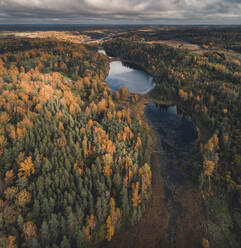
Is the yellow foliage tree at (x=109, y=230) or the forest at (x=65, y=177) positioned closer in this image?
the forest at (x=65, y=177)

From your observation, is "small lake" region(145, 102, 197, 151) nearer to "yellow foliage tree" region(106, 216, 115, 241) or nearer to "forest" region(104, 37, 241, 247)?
"forest" region(104, 37, 241, 247)

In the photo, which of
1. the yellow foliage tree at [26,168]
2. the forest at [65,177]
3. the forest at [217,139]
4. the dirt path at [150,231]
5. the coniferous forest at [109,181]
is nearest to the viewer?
the forest at [65,177]

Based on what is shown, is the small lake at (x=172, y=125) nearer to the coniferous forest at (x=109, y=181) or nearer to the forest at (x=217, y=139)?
the coniferous forest at (x=109, y=181)

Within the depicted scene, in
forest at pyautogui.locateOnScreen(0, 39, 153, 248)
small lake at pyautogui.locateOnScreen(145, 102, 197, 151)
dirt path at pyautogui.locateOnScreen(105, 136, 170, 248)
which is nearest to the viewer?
forest at pyautogui.locateOnScreen(0, 39, 153, 248)

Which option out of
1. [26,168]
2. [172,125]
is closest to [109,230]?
[26,168]

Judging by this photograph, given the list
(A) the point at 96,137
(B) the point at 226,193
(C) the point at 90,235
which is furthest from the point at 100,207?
(B) the point at 226,193

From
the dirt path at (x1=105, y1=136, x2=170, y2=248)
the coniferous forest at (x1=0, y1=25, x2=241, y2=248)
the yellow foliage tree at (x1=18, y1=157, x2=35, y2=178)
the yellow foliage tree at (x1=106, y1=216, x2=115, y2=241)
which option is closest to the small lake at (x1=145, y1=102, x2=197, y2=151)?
the coniferous forest at (x1=0, y1=25, x2=241, y2=248)

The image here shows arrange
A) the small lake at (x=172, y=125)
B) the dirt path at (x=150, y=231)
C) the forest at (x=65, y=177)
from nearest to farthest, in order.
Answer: the forest at (x=65, y=177)
the dirt path at (x=150, y=231)
the small lake at (x=172, y=125)

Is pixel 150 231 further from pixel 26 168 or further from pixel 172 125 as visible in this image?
pixel 172 125

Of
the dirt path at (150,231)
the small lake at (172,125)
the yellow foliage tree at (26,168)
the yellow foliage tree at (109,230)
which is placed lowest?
the dirt path at (150,231)

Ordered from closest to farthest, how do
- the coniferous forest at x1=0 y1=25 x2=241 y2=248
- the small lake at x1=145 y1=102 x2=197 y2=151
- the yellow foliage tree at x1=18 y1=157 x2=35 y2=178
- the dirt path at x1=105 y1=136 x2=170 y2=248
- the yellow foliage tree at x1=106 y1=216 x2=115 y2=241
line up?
the coniferous forest at x1=0 y1=25 x2=241 y2=248 → the yellow foliage tree at x1=106 y1=216 x2=115 y2=241 → the dirt path at x1=105 y1=136 x2=170 y2=248 → the yellow foliage tree at x1=18 y1=157 x2=35 y2=178 → the small lake at x1=145 y1=102 x2=197 y2=151

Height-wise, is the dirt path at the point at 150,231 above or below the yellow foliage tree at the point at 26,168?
below

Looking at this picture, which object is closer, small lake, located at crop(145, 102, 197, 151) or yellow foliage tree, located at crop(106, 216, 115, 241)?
yellow foliage tree, located at crop(106, 216, 115, 241)

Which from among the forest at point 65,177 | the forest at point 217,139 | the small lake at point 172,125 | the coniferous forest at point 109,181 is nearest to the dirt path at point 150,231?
the coniferous forest at point 109,181
